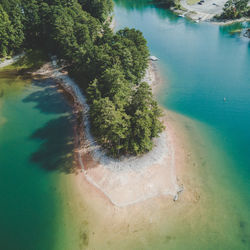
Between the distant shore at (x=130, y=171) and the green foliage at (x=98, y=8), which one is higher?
the green foliage at (x=98, y=8)

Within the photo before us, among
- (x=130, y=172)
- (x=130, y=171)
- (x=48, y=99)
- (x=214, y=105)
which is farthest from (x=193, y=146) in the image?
(x=48, y=99)

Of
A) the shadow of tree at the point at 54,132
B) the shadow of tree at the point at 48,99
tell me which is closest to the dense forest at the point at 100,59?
the shadow of tree at the point at 54,132

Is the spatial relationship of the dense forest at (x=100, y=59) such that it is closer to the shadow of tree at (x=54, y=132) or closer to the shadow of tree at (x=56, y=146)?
the shadow of tree at (x=56, y=146)

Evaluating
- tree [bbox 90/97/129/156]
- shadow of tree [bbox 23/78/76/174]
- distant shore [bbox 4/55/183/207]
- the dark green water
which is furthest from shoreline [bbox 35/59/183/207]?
the dark green water

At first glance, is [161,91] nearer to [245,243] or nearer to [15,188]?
[245,243]

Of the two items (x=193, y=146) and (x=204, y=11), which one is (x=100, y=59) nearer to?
(x=193, y=146)

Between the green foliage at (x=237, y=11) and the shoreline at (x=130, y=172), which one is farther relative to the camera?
the green foliage at (x=237, y=11)

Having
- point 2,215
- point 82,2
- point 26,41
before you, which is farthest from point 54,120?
point 82,2
